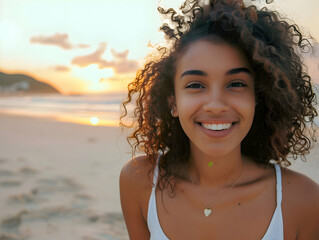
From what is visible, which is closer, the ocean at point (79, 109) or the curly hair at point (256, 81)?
the curly hair at point (256, 81)

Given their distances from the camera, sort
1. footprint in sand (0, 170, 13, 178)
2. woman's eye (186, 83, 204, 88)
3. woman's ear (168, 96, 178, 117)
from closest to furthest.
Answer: woman's eye (186, 83, 204, 88) → woman's ear (168, 96, 178, 117) → footprint in sand (0, 170, 13, 178)

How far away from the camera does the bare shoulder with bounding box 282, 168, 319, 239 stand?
210cm

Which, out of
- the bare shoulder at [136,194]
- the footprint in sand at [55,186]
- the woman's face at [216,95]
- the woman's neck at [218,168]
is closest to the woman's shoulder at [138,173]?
the bare shoulder at [136,194]

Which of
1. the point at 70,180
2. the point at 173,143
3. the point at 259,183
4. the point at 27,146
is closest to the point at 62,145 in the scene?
the point at 27,146

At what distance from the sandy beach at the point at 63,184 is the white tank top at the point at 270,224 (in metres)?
1.23

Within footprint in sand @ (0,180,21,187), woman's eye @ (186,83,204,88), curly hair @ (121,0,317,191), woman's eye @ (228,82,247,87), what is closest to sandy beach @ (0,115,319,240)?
footprint in sand @ (0,180,21,187)

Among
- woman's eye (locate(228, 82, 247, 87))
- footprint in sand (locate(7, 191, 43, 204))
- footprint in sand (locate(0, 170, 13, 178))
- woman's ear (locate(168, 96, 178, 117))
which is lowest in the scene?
footprint in sand (locate(7, 191, 43, 204))

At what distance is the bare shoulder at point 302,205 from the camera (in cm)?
210

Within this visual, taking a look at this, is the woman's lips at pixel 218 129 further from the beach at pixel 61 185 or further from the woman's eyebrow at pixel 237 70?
the beach at pixel 61 185

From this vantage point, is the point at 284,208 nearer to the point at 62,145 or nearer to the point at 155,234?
the point at 155,234

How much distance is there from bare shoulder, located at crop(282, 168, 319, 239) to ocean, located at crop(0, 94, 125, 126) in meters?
6.94

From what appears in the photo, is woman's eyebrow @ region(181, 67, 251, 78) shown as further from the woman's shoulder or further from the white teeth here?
the woman's shoulder

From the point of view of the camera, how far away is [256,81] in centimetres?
212

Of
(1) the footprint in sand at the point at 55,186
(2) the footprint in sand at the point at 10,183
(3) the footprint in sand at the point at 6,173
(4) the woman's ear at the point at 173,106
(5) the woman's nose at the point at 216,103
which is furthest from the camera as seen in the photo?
(3) the footprint in sand at the point at 6,173
